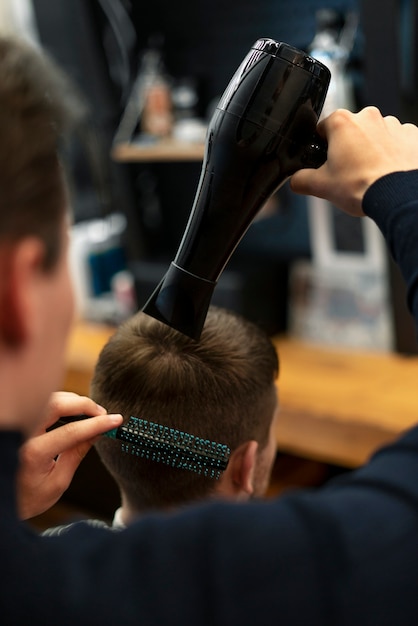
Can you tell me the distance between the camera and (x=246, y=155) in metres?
0.73

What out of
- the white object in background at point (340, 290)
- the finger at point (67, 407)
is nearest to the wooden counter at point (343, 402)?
the white object in background at point (340, 290)

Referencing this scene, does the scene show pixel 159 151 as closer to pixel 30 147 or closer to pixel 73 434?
pixel 73 434

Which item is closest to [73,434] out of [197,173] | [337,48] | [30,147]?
[30,147]

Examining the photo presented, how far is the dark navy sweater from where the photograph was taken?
Answer: 48 cm

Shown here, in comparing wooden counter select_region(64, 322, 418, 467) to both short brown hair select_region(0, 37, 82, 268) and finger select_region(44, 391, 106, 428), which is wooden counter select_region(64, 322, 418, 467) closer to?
finger select_region(44, 391, 106, 428)

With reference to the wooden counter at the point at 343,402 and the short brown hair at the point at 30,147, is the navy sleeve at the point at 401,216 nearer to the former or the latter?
the short brown hair at the point at 30,147

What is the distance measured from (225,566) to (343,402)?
143 cm

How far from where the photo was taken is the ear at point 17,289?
0.46 metres

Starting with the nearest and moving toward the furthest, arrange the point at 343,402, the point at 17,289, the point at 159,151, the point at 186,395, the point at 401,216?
the point at 17,289, the point at 401,216, the point at 186,395, the point at 343,402, the point at 159,151

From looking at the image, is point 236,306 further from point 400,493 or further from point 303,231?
point 400,493

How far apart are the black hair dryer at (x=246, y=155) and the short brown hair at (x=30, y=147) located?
0.25 metres

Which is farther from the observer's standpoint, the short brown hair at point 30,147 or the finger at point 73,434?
the finger at point 73,434

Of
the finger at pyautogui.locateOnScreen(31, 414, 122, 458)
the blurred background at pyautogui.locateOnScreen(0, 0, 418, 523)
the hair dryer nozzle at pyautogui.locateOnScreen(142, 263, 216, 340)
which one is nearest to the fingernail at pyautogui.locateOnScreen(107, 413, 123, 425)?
the finger at pyautogui.locateOnScreen(31, 414, 122, 458)

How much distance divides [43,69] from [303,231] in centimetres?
196
